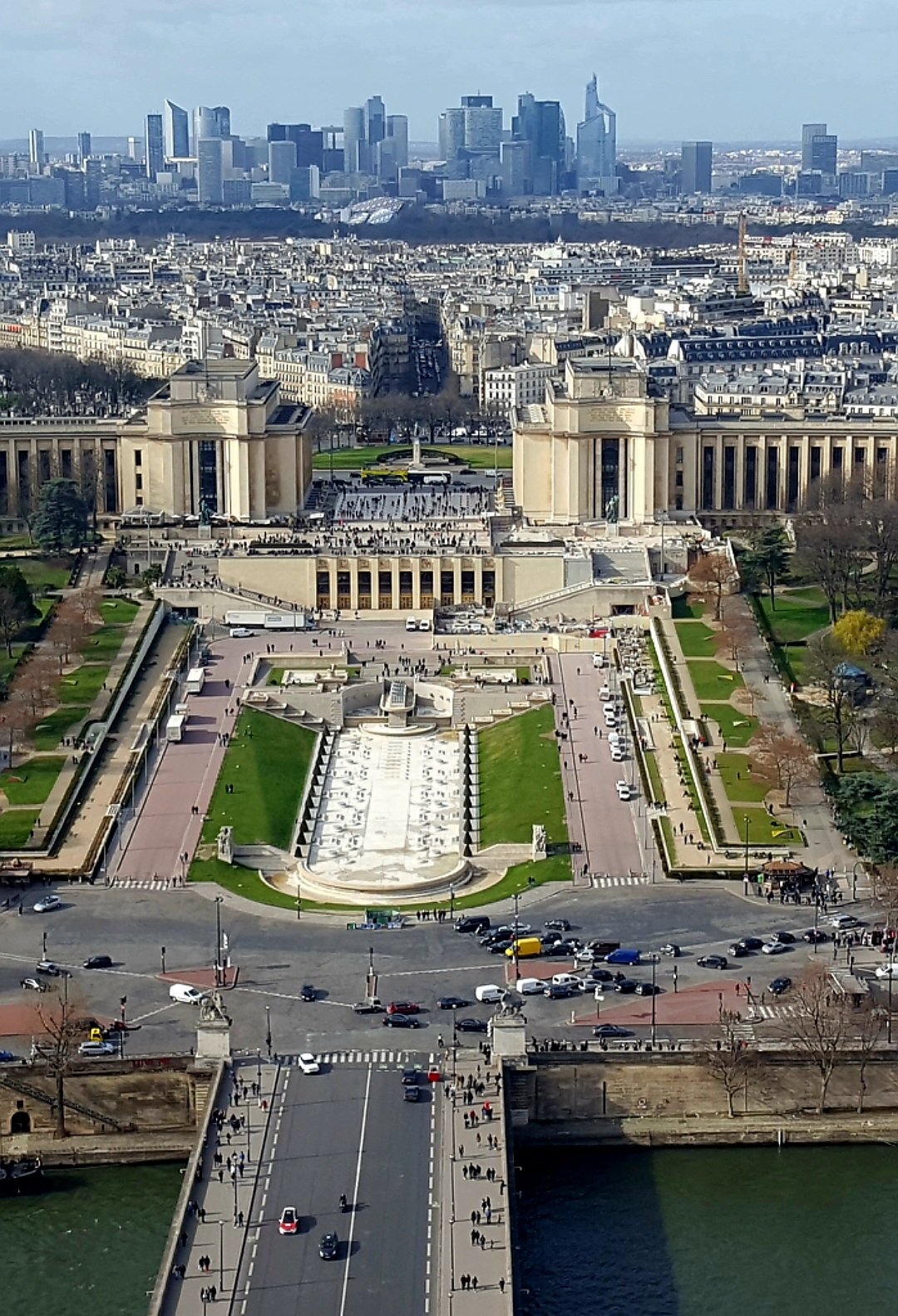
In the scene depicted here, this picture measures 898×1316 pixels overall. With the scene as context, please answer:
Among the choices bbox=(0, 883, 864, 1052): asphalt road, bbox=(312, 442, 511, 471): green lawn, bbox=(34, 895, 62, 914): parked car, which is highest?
bbox=(312, 442, 511, 471): green lawn

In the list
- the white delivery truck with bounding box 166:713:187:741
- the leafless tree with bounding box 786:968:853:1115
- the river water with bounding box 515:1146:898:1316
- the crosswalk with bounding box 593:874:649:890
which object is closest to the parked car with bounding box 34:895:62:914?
the crosswalk with bounding box 593:874:649:890

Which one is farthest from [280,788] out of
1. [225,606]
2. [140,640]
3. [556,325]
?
[556,325]

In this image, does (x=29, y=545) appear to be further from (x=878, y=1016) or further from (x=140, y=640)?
(x=878, y=1016)

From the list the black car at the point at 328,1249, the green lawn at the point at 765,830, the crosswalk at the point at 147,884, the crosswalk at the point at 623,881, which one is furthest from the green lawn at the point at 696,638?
the black car at the point at 328,1249

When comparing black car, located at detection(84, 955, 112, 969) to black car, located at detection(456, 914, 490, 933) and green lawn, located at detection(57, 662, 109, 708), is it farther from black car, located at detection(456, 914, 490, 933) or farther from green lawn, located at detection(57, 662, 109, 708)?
green lawn, located at detection(57, 662, 109, 708)

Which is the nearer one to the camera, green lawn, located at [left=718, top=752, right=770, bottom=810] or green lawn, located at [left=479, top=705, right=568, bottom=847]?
green lawn, located at [left=479, top=705, right=568, bottom=847]

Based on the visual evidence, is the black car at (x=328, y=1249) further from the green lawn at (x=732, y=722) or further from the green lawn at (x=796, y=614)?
the green lawn at (x=796, y=614)
